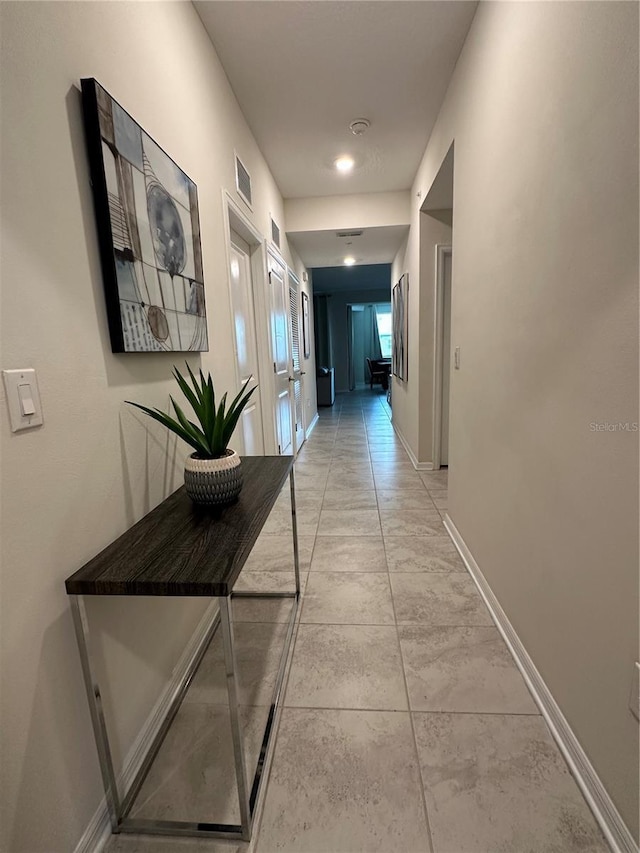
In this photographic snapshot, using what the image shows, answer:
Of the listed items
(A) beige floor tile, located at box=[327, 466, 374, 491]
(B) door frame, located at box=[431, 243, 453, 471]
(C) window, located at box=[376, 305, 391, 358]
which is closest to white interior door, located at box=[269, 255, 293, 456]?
(A) beige floor tile, located at box=[327, 466, 374, 491]

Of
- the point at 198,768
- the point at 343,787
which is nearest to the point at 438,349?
the point at 343,787

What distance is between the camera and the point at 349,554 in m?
2.27

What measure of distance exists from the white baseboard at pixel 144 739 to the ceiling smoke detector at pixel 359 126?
3.05 meters

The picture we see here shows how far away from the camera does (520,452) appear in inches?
56.2

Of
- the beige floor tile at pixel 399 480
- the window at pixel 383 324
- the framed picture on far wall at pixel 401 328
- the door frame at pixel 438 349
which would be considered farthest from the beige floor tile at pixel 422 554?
the window at pixel 383 324

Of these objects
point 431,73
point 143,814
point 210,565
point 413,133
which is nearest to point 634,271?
point 210,565

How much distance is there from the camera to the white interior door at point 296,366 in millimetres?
4250

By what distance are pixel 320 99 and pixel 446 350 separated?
2087 mm

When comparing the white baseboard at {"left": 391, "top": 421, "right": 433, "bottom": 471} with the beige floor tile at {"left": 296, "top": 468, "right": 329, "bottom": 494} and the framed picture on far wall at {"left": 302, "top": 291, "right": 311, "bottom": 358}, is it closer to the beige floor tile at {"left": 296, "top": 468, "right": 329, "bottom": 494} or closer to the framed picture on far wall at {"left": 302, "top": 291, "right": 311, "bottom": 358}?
the beige floor tile at {"left": 296, "top": 468, "right": 329, "bottom": 494}

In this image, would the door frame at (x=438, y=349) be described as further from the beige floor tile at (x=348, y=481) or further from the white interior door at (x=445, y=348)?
the beige floor tile at (x=348, y=481)

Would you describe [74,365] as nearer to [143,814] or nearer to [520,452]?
[143,814]

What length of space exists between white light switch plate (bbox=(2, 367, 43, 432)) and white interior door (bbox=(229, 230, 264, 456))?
1575 mm

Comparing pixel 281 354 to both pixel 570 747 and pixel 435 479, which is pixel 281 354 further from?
pixel 570 747

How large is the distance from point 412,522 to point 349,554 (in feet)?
1.93
